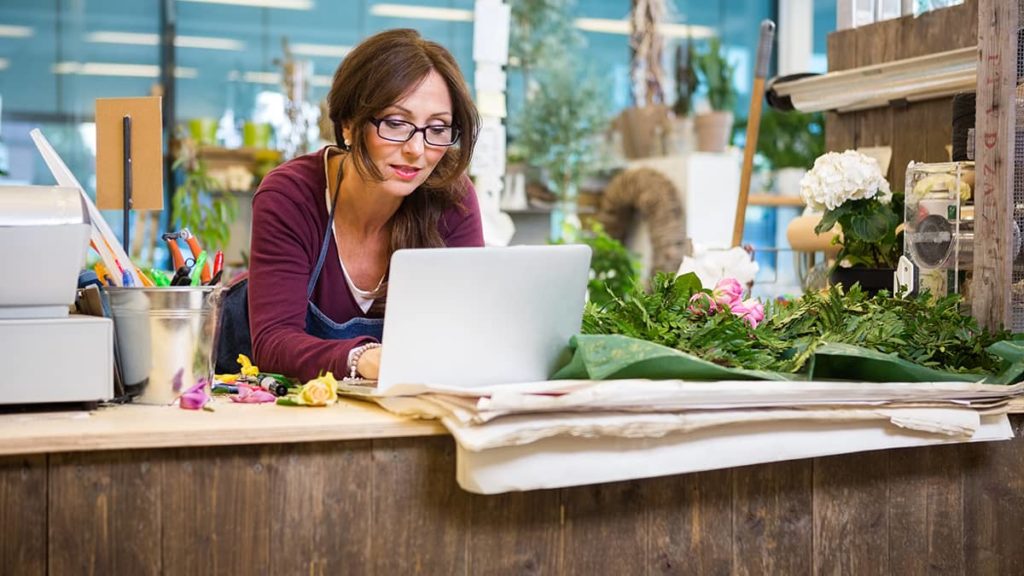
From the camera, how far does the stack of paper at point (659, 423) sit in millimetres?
1215

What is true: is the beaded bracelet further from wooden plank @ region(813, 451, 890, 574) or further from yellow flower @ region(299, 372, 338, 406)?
wooden plank @ region(813, 451, 890, 574)

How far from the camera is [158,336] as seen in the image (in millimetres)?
1368

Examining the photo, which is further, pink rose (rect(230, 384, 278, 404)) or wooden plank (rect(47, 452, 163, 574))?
pink rose (rect(230, 384, 278, 404))

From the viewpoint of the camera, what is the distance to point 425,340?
4.30 ft

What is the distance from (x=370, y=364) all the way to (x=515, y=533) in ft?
1.26

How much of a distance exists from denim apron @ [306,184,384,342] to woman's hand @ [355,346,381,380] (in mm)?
478

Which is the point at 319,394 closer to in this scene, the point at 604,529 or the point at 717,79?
the point at 604,529

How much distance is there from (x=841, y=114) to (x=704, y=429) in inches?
74.9

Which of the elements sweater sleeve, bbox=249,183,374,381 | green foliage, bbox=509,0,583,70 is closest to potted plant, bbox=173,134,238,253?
green foliage, bbox=509,0,583,70

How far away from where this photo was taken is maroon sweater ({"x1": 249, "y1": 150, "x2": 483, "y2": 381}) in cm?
174

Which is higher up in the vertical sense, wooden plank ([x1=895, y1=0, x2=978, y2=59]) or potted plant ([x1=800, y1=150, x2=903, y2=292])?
wooden plank ([x1=895, y1=0, x2=978, y2=59])

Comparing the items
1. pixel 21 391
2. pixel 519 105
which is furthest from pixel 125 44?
pixel 21 391

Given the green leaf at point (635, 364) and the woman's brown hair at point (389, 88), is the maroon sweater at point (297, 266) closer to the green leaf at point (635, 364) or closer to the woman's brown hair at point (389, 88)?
the woman's brown hair at point (389, 88)

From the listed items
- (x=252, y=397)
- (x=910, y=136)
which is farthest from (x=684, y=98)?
(x=252, y=397)
